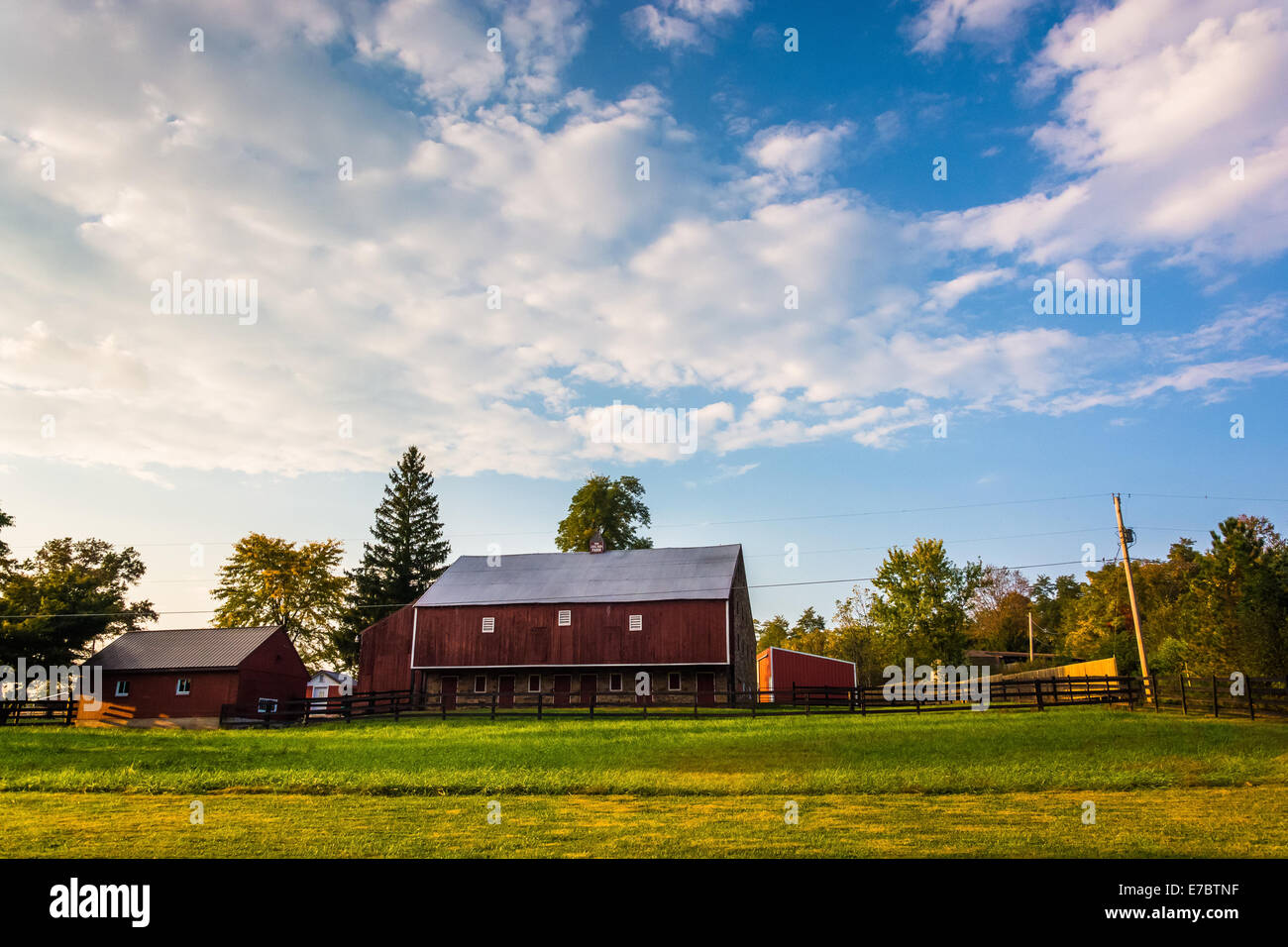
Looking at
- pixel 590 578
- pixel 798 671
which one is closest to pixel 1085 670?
pixel 798 671

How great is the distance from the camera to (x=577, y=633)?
4050 cm

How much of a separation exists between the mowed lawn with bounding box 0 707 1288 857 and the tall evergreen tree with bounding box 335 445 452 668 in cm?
3110

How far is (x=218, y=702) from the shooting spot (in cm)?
A: 3819

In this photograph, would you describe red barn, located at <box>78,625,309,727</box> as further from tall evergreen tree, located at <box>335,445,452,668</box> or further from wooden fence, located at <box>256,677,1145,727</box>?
tall evergreen tree, located at <box>335,445,452,668</box>

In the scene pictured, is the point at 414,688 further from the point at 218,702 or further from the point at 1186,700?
the point at 1186,700

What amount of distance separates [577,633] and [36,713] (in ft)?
74.9

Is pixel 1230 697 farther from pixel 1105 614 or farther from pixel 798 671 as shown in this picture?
pixel 1105 614

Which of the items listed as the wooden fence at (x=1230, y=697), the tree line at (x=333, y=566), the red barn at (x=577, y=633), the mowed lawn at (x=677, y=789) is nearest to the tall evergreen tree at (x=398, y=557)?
the tree line at (x=333, y=566)

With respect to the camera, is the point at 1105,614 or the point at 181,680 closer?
the point at 181,680

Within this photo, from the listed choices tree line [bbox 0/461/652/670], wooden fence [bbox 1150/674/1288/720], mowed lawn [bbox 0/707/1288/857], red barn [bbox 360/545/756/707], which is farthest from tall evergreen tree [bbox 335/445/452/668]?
wooden fence [bbox 1150/674/1288/720]
